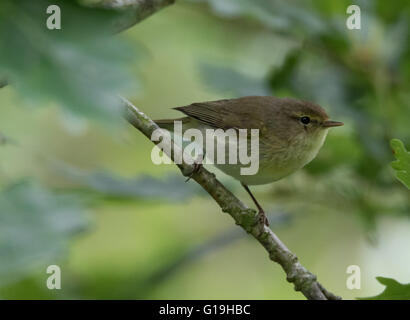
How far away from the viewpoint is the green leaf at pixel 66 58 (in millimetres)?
1013

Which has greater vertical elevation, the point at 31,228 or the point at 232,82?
the point at 232,82

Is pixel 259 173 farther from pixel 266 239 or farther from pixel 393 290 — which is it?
pixel 393 290

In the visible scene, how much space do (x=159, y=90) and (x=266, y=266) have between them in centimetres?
221

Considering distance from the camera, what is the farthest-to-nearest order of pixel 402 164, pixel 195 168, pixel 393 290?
pixel 195 168 < pixel 393 290 < pixel 402 164

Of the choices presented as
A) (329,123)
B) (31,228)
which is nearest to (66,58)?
(31,228)

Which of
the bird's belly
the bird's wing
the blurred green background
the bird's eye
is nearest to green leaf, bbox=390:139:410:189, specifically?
the blurred green background

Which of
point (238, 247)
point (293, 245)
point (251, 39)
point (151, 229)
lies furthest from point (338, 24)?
point (238, 247)

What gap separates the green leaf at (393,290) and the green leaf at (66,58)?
1064 mm

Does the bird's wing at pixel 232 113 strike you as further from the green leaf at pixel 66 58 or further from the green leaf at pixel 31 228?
the green leaf at pixel 66 58

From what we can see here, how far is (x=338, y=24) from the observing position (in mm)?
3898

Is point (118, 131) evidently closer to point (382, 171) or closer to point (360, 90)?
point (382, 171)

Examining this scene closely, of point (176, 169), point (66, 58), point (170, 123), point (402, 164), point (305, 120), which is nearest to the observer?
point (66, 58)

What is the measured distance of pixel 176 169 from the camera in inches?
208

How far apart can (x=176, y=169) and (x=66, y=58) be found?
13.9ft
